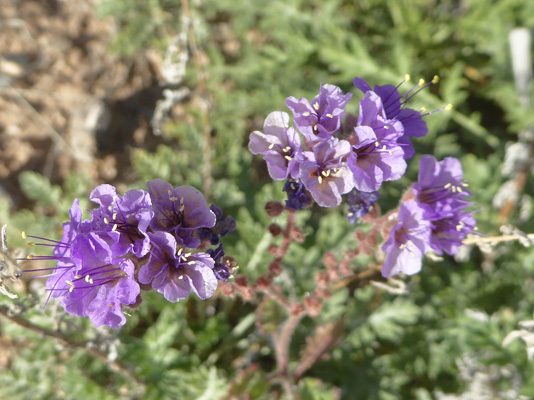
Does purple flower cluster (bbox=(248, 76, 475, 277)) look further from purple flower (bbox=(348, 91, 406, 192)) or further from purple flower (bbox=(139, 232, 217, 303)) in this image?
purple flower (bbox=(139, 232, 217, 303))

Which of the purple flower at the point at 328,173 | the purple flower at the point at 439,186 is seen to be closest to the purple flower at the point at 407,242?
the purple flower at the point at 439,186

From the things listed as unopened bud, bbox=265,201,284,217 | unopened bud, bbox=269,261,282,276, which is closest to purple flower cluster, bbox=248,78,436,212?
unopened bud, bbox=265,201,284,217

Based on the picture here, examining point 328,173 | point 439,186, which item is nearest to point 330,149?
point 328,173

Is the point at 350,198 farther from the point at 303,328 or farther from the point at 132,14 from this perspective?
the point at 132,14

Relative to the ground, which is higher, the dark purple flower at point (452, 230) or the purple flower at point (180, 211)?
the purple flower at point (180, 211)

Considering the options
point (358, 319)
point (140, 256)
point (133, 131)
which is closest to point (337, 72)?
point (133, 131)

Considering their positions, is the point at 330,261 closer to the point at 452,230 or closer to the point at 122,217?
the point at 452,230

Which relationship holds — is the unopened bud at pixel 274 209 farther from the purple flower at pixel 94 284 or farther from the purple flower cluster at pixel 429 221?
the purple flower at pixel 94 284
